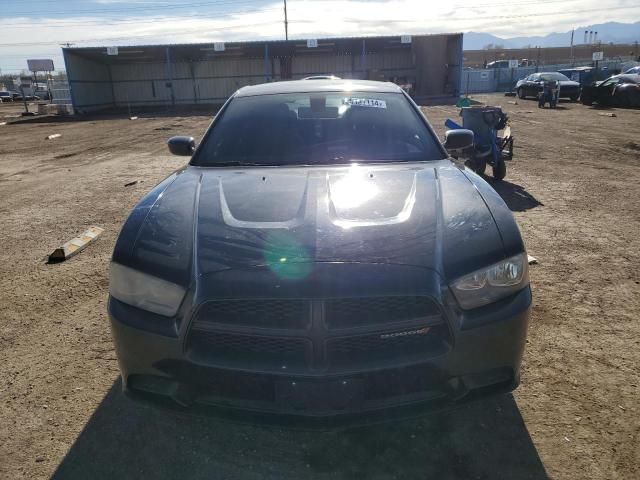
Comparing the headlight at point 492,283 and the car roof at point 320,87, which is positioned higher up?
the car roof at point 320,87

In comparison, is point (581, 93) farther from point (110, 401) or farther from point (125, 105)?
point (125, 105)

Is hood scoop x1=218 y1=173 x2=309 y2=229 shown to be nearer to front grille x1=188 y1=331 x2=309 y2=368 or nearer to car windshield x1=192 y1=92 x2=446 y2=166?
car windshield x1=192 y1=92 x2=446 y2=166

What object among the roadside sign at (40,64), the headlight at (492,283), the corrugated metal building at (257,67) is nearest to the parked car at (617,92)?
the corrugated metal building at (257,67)

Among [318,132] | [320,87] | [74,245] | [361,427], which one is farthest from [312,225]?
[74,245]

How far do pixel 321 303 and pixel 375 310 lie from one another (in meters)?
0.23

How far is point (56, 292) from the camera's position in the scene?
4.00m

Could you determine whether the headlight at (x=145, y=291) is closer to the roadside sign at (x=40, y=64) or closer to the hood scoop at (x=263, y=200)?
the hood scoop at (x=263, y=200)

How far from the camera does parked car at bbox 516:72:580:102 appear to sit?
2405 centimetres

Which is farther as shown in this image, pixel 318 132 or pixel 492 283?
pixel 318 132

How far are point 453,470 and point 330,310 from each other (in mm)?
944

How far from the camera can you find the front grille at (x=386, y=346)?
1.83 metres

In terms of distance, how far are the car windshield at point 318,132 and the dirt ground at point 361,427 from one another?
1.54 meters

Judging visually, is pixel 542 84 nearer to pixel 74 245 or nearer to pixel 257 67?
pixel 257 67

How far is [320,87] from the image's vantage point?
370cm
